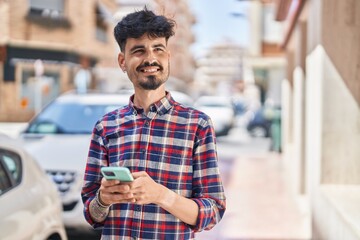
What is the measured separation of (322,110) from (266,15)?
2538 cm

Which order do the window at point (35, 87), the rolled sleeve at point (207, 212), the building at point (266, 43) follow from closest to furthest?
the rolled sleeve at point (207, 212)
the building at point (266, 43)
the window at point (35, 87)

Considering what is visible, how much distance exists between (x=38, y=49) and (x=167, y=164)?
3109cm

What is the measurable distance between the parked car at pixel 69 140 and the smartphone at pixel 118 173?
4.62m

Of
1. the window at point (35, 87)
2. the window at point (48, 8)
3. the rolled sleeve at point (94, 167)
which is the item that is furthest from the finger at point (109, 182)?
the window at point (48, 8)

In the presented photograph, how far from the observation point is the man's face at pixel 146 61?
7.22ft

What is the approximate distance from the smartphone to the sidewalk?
5.31m

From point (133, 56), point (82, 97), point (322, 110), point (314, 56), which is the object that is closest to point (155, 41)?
point (133, 56)

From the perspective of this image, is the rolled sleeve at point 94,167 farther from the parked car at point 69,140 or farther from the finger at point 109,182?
the parked car at point 69,140

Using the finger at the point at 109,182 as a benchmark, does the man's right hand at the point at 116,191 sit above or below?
below

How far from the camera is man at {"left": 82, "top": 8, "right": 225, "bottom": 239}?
7.16ft

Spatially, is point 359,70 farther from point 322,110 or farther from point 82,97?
point 82,97

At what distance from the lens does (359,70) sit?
564 cm

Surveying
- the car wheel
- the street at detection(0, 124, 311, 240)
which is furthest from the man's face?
the car wheel

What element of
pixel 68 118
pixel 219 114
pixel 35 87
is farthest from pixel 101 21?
pixel 68 118
